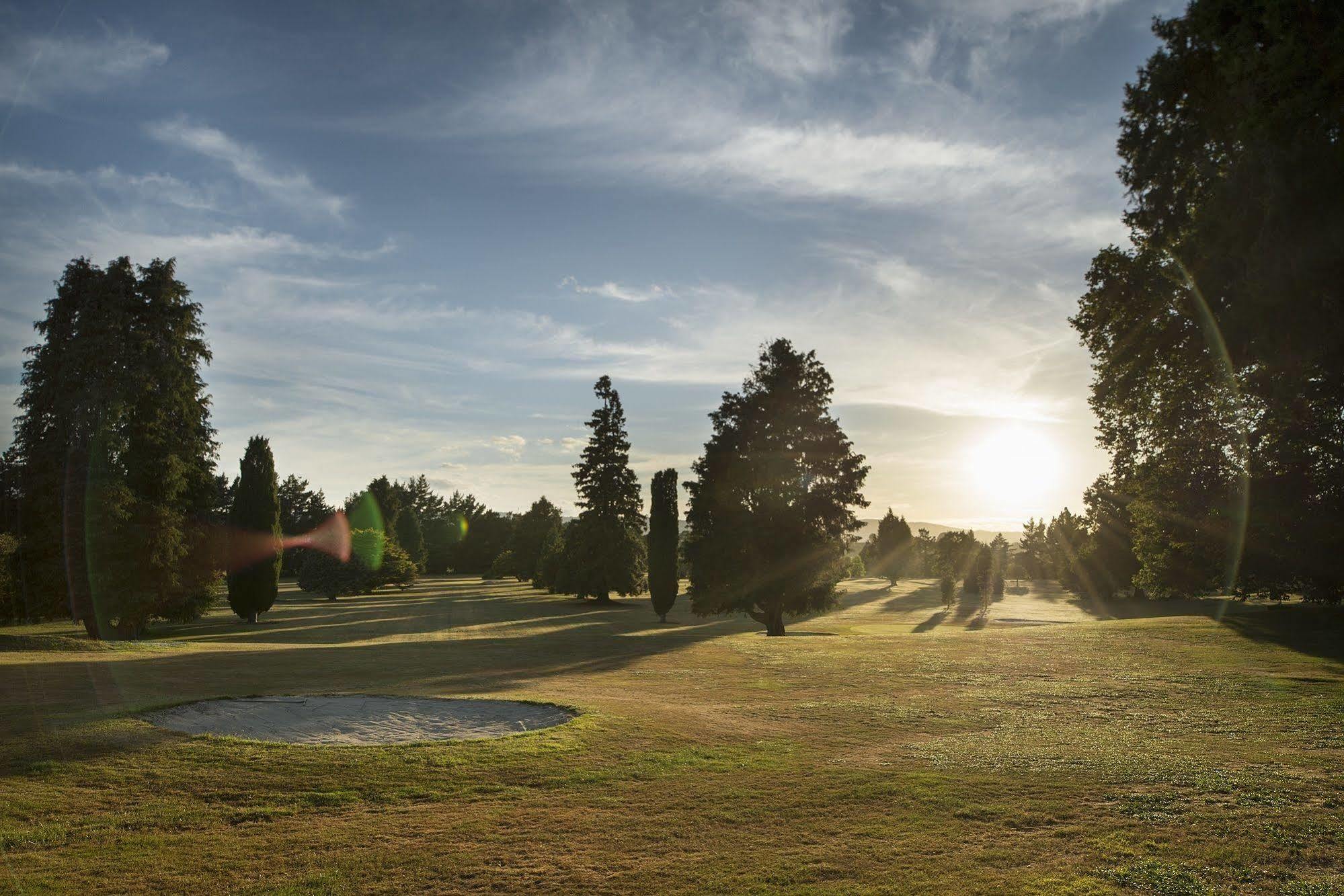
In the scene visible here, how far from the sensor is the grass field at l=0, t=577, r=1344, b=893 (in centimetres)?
640

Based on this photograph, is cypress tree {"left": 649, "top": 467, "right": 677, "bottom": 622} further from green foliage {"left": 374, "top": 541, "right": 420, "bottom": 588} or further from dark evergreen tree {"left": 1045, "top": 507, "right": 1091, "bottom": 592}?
dark evergreen tree {"left": 1045, "top": 507, "right": 1091, "bottom": 592}

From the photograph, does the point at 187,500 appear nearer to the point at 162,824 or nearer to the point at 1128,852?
the point at 162,824

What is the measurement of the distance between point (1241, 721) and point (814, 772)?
26.8 feet

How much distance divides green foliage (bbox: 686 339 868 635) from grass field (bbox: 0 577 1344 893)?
55.9 ft

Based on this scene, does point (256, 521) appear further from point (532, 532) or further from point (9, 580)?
point (532, 532)

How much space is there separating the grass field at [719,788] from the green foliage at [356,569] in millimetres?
50533

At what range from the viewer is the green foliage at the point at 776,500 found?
35.7 m

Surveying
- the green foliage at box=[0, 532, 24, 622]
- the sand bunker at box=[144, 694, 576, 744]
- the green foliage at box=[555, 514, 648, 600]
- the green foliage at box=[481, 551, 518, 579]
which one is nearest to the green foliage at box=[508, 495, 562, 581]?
the green foliage at box=[481, 551, 518, 579]

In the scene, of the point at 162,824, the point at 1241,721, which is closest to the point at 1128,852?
the point at 1241,721

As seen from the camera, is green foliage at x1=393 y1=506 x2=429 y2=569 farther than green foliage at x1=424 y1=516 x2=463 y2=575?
No

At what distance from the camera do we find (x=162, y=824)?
741 cm

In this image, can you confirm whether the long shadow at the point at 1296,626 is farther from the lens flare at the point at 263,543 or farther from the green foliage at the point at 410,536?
the green foliage at the point at 410,536

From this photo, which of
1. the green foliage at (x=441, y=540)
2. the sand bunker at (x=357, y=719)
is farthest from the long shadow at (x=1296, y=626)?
the green foliage at (x=441, y=540)

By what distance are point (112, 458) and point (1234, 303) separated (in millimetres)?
36555
